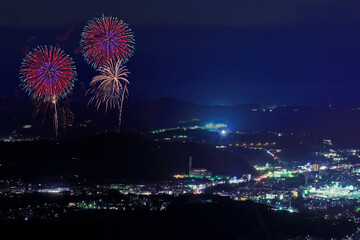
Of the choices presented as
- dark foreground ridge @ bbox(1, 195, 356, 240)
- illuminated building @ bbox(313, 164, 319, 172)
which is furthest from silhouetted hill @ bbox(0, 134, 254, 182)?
dark foreground ridge @ bbox(1, 195, 356, 240)

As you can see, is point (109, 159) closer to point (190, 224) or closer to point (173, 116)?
point (190, 224)

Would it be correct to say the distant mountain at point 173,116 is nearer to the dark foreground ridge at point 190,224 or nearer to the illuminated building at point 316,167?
the illuminated building at point 316,167

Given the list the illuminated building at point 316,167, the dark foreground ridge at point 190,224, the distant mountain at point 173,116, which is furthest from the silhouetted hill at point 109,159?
the dark foreground ridge at point 190,224

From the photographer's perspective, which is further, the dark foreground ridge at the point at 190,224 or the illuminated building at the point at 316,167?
the illuminated building at the point at 316,167

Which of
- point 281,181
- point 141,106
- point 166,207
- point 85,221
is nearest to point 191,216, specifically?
point 166,207

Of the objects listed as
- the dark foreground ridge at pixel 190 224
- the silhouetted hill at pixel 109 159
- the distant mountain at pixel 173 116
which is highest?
the distant mountain at pixel 173 116

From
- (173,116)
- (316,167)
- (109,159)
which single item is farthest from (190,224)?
(173,116)
